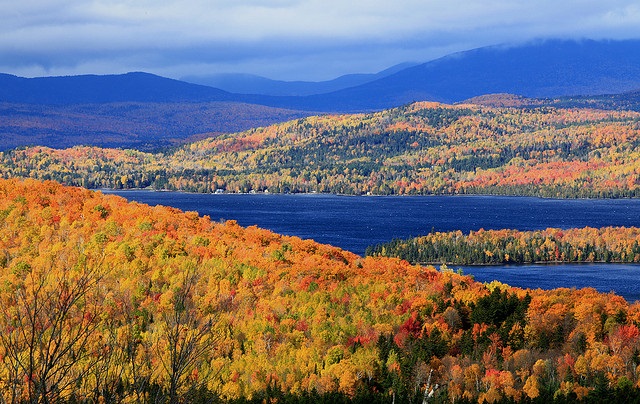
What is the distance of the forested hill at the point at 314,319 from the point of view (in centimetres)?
6906

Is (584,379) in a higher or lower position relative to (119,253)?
lower

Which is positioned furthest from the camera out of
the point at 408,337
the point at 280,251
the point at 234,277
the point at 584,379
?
the point at 280,251

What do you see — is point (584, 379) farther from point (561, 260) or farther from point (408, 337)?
point (561, 260)

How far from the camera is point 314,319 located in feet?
284

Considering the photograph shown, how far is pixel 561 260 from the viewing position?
164m

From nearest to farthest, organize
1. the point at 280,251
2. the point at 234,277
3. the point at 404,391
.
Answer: the point at 404,391 → the point at 234,277 → the point at 280,251

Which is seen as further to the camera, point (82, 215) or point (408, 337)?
point (82, 215)

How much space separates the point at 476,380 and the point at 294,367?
1507 centimetres

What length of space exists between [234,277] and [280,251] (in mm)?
16076

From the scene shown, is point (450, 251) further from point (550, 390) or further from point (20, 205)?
point (550, 390)

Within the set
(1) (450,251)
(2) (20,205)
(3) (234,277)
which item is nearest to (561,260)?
(1) (450,251)

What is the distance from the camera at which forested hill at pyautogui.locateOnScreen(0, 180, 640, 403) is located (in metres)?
69.1

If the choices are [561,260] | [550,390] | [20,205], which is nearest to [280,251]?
[20,205]

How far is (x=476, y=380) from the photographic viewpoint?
7069 centimetres
